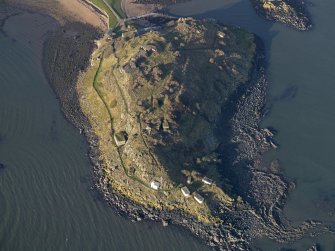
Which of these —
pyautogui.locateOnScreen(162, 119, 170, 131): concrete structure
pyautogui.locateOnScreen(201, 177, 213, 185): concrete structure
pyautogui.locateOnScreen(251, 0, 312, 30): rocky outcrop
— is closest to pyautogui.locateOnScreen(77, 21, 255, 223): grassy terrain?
pyautogui.locateOnScreen(162, 119, 170, 131): concrete structure

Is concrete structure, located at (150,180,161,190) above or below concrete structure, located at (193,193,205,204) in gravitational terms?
below

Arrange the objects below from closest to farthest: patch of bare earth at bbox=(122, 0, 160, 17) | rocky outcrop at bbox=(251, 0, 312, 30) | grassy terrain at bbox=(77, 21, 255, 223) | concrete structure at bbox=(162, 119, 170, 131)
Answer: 1. grassy terrain at bbox=(77, 21, 255, 223)
2. concrete structure at bbox=(162, 119, 170, 131)
3. rocky outcrop at bbox=(251, 0, 312, 30)
4. patch of bare earth at bbox=(122, 0, 160, 17)

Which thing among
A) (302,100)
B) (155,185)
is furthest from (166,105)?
(302,100)

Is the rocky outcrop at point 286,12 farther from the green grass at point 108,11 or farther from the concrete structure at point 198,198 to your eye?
the concrete structure at point 198,198

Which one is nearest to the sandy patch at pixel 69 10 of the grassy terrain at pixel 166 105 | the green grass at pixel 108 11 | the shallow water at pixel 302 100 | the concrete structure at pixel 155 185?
the green grass at pixel 108 11

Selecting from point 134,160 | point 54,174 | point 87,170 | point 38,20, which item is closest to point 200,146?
point 134,160

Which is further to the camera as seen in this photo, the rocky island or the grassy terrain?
the rocky island

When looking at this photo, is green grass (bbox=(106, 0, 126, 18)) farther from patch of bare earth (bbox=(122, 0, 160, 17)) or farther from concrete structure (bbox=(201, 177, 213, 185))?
concrete structure (bbox=(201, 177, 213, 185))
